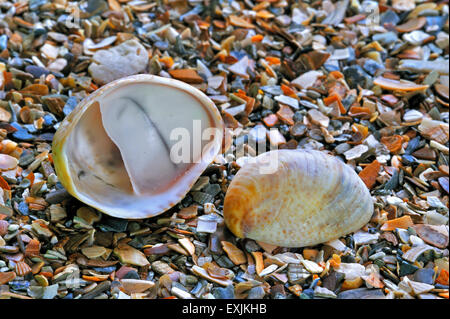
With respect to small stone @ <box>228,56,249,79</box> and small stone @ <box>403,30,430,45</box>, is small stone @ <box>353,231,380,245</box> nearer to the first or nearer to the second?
small stone @ <box>228,56,249,79</box>

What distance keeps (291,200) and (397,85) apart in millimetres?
685

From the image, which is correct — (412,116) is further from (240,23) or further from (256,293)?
(256,293)

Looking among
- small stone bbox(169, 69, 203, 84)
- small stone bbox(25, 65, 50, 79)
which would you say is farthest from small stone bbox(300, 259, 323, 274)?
small stone bbox(25, 65, 50, 79)

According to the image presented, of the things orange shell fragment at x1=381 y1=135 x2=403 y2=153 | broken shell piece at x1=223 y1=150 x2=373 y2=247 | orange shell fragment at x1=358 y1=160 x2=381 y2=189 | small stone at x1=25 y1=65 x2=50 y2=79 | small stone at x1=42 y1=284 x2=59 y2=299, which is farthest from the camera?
small stone at x1=25 y1=65 x2=50 y2=79

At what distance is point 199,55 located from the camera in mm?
1811

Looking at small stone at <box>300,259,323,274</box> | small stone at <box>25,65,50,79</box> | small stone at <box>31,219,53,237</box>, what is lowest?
small stone at <box>300,259,323,274</box>

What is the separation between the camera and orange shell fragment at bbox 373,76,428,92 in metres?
1.74

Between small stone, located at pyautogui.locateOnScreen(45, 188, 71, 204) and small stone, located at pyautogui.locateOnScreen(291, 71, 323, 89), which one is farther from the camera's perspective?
small stone, located at pyautogui.locateOnScreen(291, 71, 323, 89)

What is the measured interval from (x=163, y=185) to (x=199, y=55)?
23.0 inches

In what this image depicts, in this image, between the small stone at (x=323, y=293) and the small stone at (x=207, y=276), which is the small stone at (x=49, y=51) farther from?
the small stone at (x=323, y=293)

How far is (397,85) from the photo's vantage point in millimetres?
1756

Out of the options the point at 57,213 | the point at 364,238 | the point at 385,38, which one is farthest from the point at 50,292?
the point at 385,38

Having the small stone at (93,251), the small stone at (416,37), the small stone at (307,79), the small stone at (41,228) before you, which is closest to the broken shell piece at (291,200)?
the small stone at (93,251)

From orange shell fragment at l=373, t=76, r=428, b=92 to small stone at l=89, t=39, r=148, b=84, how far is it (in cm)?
68
